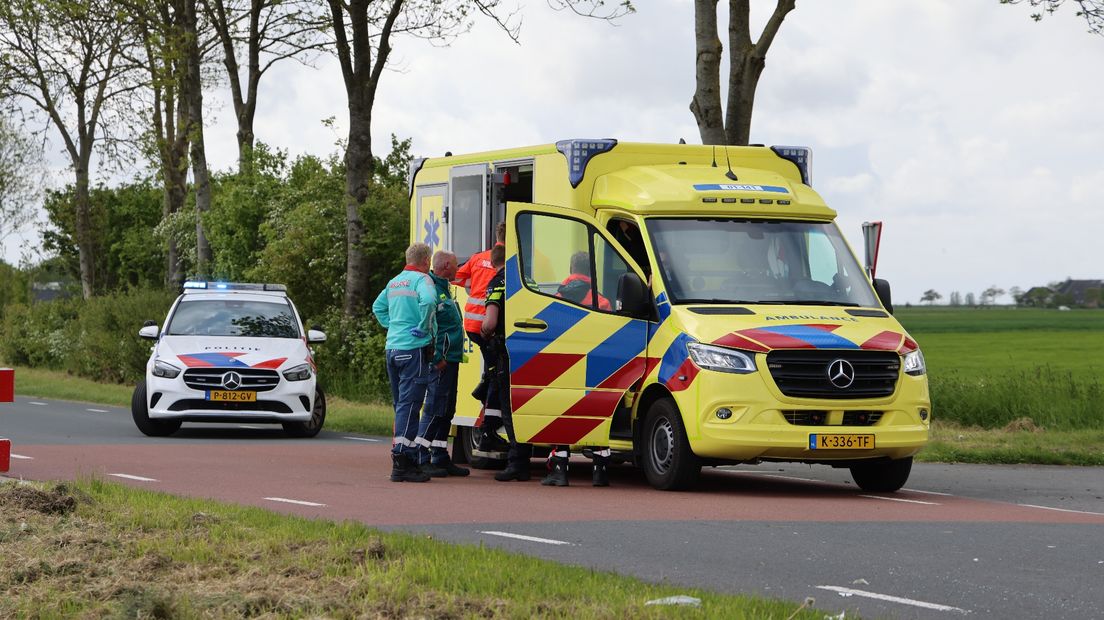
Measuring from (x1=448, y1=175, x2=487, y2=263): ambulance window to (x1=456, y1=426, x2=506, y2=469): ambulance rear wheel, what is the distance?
1.65 m

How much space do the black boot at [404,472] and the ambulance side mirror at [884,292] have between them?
416 cm

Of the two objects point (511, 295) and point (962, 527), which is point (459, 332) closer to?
point (511, 295)

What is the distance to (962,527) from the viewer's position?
11141 mm

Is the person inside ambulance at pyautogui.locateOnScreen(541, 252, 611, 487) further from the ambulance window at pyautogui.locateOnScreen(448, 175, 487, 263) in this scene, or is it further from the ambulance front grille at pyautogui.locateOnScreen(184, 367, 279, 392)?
the ambulance front grille at pyautogui.locateOnScreen(184, 367, 279, 392)

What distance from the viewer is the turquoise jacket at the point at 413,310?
1402cm

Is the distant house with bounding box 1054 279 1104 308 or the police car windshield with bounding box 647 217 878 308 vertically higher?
the distant house with bounding box 1054 279 1104 308

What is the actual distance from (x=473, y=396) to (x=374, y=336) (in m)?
14.3

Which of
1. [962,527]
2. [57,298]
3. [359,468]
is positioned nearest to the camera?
[962,527]

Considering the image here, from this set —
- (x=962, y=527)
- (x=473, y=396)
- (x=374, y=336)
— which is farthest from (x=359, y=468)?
(x=374, y=336)

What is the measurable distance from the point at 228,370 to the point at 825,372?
30.1ft

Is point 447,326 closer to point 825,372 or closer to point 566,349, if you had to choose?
point 566,349

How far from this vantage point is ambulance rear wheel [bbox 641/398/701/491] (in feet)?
42.9

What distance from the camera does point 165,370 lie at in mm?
19891

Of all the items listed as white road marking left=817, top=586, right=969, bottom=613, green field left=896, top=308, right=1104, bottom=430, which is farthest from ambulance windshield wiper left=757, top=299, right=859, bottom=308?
green field left=896, top=308, right=1104, bottom=430
